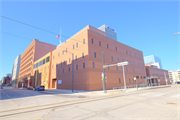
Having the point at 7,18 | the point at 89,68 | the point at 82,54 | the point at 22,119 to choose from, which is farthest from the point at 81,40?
the point at 22,119

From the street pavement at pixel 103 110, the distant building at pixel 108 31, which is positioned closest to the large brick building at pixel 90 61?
the street pavement at pixel 103 110

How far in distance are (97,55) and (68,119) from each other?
2590 cm

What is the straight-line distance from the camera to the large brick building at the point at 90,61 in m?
28.2

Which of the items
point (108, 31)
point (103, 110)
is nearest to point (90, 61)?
point (103, 110)

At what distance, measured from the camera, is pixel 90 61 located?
2809 cm

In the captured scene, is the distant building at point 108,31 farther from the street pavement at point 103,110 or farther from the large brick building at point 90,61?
the street pavement at point 103,110

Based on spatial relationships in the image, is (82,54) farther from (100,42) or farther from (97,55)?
(100,42)

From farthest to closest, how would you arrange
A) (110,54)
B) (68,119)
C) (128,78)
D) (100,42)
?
(128,78)
(110,54)
(100,42)
(68,119)

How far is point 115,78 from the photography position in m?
34.4

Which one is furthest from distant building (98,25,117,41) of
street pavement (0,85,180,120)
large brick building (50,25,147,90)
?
street pavement (0,85,180,120)

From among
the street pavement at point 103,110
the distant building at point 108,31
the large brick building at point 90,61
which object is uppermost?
the distant building at point 108,31

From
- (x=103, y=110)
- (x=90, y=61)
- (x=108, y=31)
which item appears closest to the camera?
(x=103, y=110)

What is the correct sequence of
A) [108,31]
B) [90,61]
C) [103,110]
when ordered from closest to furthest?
[103,110], [90,61], [108,31]

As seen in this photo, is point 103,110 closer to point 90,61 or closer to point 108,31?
point 90,61
